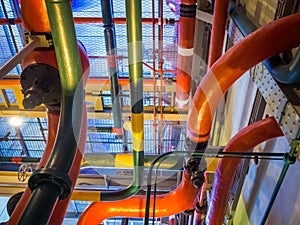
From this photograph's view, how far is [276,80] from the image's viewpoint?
1250mm

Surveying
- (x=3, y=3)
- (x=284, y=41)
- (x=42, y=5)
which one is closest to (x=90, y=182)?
(x=3, y=3)

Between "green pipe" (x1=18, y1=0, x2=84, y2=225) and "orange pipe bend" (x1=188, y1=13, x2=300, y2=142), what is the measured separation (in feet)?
2.13

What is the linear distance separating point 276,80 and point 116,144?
11.4 ft

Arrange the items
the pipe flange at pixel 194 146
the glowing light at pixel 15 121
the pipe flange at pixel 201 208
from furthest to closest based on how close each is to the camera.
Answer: the glowing light at pixel 15 121
the pipe flange at pixel 201 208
the pipe flange at pixel 194 146

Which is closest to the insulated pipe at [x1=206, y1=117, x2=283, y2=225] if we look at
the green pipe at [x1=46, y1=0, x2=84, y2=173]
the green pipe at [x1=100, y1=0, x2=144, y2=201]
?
the green pipe at [x1=100, y1=0, x2=144, y2=201]

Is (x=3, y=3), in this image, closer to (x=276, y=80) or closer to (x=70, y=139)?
(x=70, y=139)

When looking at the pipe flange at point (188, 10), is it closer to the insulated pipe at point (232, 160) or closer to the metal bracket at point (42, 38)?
the insulated pipe at point (232, 160)

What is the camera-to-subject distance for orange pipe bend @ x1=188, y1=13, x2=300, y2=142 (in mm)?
1179

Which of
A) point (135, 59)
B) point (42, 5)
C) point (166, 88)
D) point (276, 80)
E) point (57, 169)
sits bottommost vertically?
point (57, 169)

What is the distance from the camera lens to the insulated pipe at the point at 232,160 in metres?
1.48

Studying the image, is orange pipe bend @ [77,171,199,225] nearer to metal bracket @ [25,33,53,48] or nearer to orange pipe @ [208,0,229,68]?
orange pipe @ [208,0,229,68]

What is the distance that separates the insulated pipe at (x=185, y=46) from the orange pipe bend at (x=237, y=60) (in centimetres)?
99

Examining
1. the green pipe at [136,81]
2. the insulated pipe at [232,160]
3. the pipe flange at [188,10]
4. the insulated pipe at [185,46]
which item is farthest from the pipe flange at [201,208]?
the pipe flange at [188,10]

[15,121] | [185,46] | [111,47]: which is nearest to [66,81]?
[185,46]
